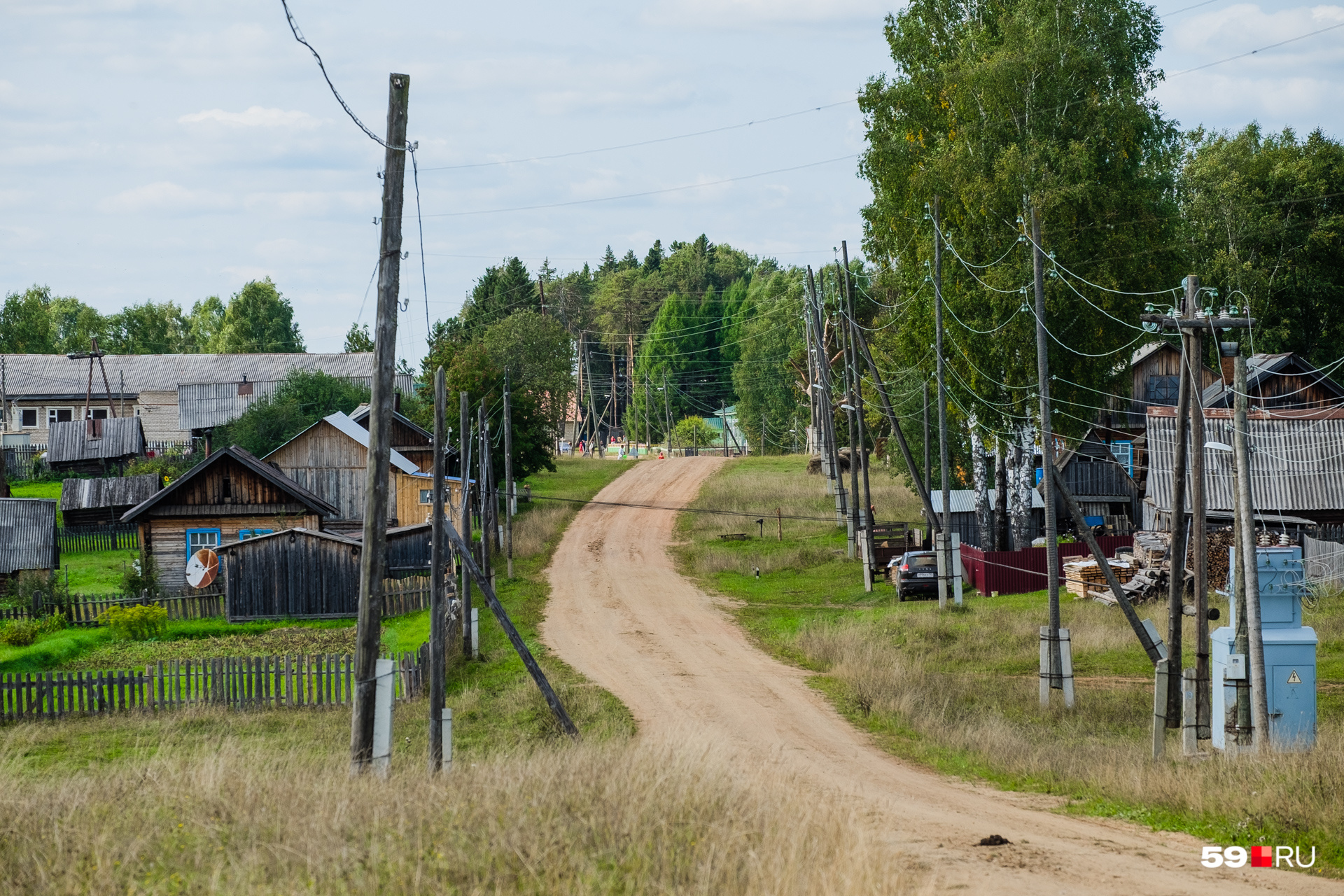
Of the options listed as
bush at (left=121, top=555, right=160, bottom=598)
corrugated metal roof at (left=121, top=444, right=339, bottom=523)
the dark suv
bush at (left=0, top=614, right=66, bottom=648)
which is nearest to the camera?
bush at (left=0, top=614, right=66, bottom=648)

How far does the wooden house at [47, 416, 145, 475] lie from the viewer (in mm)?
56281

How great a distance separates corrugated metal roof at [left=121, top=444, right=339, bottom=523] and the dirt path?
771 cm

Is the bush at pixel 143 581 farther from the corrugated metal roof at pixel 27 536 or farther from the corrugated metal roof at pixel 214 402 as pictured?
the corrugated metal roof at pixel 214 402

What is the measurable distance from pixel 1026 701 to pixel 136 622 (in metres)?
20.8

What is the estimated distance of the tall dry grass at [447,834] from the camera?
295 inches

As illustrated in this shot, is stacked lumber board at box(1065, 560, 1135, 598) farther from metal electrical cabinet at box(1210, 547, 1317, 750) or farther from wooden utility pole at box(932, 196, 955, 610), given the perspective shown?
metal electrical cabinet at box(1210, 547, 1317, 750)

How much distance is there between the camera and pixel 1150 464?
36.0 meters

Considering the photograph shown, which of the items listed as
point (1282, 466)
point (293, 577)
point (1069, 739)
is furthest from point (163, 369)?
point (1069, 739)

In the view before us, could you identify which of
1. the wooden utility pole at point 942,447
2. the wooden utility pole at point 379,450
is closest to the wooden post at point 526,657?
the wooden utility pole at point 379,450

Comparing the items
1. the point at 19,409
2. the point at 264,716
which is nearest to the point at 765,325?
the point at 19,409

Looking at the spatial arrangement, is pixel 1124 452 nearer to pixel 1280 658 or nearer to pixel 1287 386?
pixel 1287 386

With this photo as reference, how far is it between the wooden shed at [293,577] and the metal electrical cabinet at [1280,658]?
21.4 m

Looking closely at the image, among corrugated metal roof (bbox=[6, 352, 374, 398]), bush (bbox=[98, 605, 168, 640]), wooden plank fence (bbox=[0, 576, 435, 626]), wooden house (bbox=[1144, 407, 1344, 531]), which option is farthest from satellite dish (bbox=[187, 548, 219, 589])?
corrugated metal roof (bbox=[6, 352, 374, 398])

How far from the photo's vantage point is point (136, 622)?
2772 centimetres
